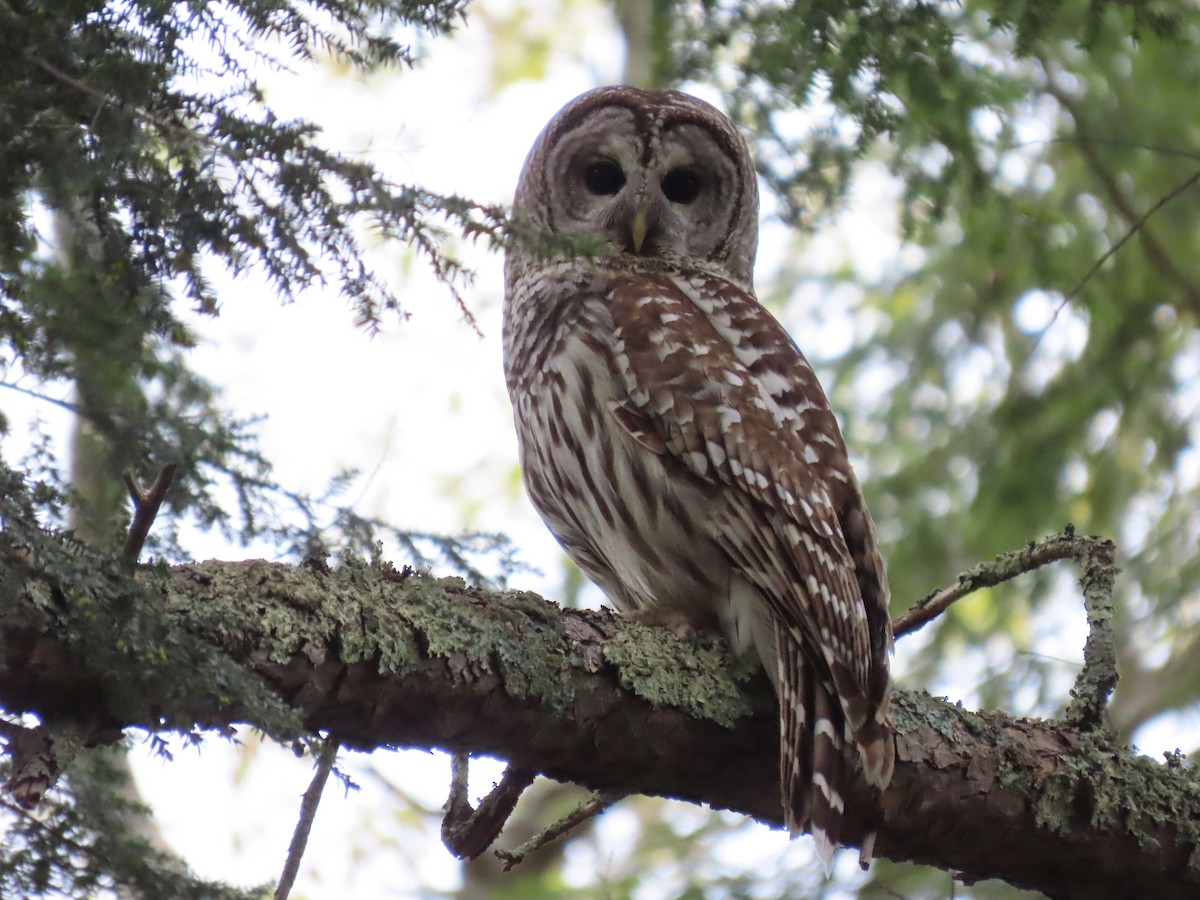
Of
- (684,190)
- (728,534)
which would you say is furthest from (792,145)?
(728,534)

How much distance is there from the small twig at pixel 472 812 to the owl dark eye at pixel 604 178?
2.35m

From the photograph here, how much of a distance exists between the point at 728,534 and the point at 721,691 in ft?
1.83

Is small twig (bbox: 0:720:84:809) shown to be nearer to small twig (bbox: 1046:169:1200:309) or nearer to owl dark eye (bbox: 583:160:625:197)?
small twig (bbox: 1046:169:1200:309)

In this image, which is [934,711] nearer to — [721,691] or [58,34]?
[721,691]

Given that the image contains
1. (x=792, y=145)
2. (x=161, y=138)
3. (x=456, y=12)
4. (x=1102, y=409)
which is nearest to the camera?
(x=161, y=138)

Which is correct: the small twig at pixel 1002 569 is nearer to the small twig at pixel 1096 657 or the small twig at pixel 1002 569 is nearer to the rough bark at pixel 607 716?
the small twig at pixel 1096 657

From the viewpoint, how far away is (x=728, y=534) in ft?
10.6

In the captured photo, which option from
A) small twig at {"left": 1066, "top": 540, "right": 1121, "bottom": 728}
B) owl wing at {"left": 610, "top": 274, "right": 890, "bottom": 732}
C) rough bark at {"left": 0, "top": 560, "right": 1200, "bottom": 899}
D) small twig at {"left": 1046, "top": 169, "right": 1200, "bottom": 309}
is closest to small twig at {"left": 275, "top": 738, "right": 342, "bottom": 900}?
rough bark at {"left": 0, "top": 560, "right": 1200, "bottom": 899}

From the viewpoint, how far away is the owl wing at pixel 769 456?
9.89 ft

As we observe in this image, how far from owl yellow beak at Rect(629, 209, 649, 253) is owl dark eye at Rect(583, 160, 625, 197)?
0.88ft

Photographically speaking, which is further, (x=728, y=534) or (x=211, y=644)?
(x=728, y=534)

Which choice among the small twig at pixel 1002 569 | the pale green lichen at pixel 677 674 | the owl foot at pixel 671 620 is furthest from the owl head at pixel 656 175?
the pale green lichen at pixel 677 674

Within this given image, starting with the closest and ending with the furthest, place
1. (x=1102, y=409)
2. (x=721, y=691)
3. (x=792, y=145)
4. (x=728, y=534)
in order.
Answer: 1. (x=721, y=691)
2. (x=728, y=534)
3. (x=792, y=145)
4. (x=1102, y=409)

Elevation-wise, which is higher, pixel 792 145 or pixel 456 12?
pixel 792 145
